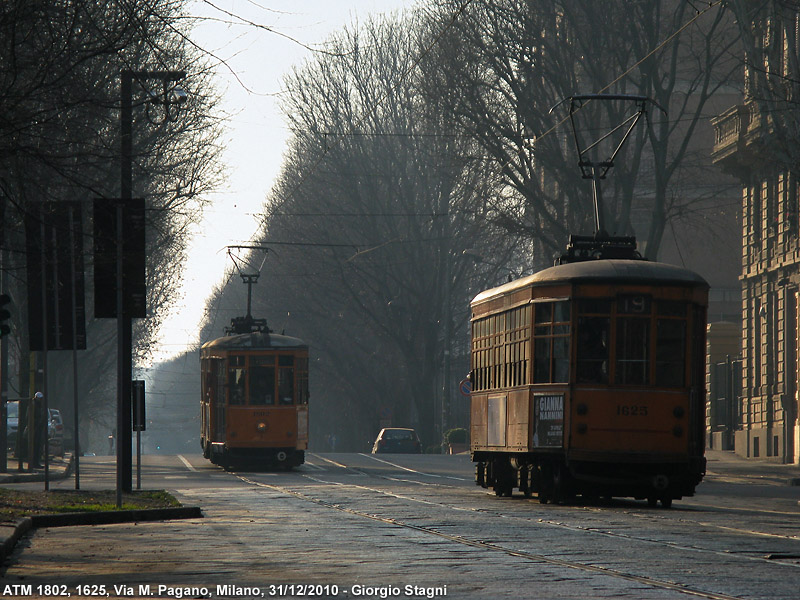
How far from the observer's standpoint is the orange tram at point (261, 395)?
32.2m

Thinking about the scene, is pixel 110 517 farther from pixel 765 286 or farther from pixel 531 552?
pixel 765 286

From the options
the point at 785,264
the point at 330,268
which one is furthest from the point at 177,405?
the point at 785,264

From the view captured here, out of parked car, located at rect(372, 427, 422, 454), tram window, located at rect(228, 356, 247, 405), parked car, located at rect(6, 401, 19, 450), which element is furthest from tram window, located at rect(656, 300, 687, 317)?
parked car, located at rect(372, 427, 422, 454)

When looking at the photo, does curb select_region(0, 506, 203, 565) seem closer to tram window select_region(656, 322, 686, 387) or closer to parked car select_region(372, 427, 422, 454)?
tram window select_region(656, 322, 686, 387)

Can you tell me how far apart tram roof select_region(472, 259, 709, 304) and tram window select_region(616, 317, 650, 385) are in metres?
0.53

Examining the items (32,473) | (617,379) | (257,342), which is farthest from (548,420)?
(32,473)

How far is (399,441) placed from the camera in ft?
174

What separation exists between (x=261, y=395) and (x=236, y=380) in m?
0.62

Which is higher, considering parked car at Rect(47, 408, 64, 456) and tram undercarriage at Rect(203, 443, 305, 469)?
tram undercarriage at Rect(203, 443, 305, 469)

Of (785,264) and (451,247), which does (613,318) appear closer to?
(785,264)

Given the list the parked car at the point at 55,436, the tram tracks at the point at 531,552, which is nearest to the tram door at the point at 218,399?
the tram tracks at the point at 531,552

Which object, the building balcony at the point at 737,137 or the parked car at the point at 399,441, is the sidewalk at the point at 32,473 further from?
the building balcony at the point at 737,137

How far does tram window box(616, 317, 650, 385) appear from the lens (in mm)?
18703

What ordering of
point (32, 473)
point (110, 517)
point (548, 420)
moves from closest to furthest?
1. point (110, 517)
2. point (548, 420)
3. point (32, 473)
